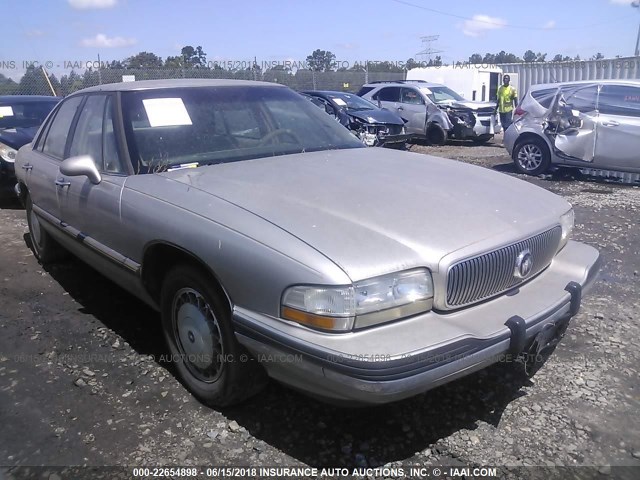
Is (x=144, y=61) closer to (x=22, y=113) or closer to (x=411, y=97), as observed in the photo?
(x=411, y=97)

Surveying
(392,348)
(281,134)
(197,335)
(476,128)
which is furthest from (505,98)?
(392,348)

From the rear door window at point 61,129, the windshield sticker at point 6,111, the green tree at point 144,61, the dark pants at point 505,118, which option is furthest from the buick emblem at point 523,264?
the green tree at point 144,61

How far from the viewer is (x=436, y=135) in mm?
14727

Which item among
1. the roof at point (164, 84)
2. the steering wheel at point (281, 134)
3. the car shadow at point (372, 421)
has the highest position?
the roof at point (164, 84)

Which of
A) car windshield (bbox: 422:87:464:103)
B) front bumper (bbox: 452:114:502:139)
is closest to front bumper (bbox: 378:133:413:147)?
front bumper (bbox: 452:114:502:139)

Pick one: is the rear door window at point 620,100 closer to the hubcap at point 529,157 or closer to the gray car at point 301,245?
the hubcap at point 529,157

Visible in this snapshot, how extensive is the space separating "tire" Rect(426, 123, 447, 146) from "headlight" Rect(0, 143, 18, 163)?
10.3m

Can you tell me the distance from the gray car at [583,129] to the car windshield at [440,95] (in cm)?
567

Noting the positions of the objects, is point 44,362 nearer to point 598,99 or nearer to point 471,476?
point 471,476

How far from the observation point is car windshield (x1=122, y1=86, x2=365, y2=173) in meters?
3.30

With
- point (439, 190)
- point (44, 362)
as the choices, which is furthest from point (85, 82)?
point (439, 190)

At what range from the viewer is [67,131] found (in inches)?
166

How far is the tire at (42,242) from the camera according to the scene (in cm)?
488

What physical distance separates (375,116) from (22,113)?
7.28 m
